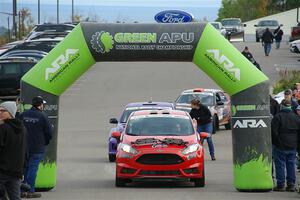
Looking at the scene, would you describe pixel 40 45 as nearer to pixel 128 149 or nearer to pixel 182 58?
pixel 128 149

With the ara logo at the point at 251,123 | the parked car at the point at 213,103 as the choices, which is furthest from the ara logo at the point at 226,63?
the parked car at the point at 213,103

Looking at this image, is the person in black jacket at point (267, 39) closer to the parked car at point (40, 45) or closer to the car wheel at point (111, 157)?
the parked car at point (40, 45)

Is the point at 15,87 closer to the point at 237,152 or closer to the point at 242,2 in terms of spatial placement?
the point at 237,152

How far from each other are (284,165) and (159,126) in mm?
2987

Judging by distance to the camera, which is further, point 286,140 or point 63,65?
point 63,65

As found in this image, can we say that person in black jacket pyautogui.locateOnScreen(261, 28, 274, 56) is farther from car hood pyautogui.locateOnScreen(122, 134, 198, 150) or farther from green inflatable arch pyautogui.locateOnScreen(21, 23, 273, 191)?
green inflatable arch pyautogui.locateOnScreen(21, 23, 273, 191)

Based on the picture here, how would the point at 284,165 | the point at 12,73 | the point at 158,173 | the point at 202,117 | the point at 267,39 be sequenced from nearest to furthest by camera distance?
1. the point at 284,165
2. the point at 158,173
3. the point at 202,117
4. the point at 12,73
5. the point at 267,39

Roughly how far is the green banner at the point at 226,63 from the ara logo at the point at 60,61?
91.9 inches

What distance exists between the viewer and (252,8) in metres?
122

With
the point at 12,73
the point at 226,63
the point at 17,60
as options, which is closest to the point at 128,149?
the point at 226,63

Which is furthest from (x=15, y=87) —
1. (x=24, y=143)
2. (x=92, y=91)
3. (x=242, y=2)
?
(x=242, y=2)

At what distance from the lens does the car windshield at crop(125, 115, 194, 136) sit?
19.7 metres

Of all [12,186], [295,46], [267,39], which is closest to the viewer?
[12,186]

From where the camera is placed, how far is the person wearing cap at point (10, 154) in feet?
42.9
